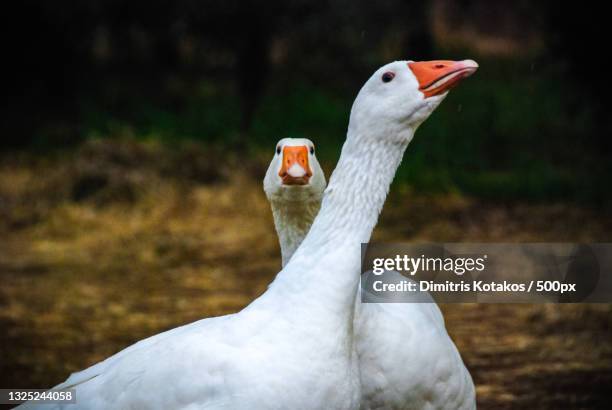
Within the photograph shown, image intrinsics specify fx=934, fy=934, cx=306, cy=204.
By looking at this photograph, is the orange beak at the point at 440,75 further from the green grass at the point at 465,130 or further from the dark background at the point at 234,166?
the green grass at the point at 465,130

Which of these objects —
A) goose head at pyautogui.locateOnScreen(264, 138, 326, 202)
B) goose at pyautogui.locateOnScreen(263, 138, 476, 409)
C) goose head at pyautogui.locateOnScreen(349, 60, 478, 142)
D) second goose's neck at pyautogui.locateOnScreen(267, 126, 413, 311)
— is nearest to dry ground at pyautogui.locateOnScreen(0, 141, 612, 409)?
goose at pyautogui.locateOnScreen(263, 138, 476, 409)

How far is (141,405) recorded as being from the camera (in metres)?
3.20

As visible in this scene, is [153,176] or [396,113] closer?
[396,113]

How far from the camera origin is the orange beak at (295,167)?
3.73 m

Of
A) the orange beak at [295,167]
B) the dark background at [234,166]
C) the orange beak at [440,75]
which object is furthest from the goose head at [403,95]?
the dark background at [234,166]

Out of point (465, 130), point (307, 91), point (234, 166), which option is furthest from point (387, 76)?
point (307, 91)

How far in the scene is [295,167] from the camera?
374cm

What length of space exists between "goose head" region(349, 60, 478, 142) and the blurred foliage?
698 cm

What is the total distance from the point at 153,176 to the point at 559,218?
4574 millimetres

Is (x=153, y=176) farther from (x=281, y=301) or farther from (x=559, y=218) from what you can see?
(x=281, y=301)

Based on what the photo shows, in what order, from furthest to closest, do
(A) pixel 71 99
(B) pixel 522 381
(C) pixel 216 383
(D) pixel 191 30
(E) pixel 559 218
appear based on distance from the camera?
1. (A) pixel 71 99
2. (D) pixel 191 30
3. (E) pixel 559 218
4. (B) pixel 522 381
5. (C) pixel 216 383

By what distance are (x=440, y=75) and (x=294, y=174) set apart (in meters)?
0.73

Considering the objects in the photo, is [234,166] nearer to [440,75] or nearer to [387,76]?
[387,76]

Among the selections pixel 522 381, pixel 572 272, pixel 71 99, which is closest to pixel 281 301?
Answer: pixel 522 381
